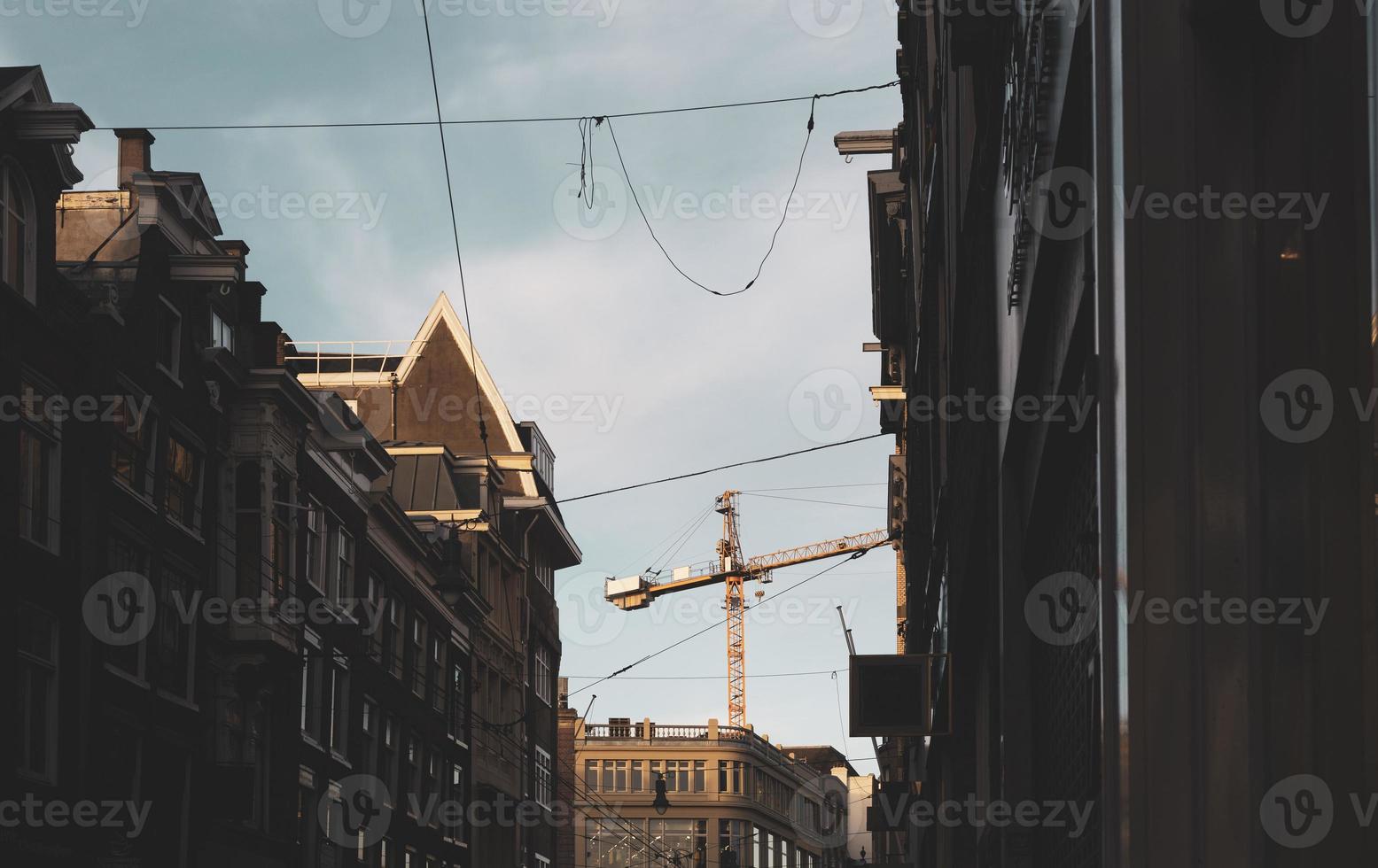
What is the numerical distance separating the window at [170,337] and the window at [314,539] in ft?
21.4

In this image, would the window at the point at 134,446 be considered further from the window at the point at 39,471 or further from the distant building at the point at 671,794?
the distant building at the point at 671,794

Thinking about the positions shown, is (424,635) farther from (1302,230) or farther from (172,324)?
(1302,230)

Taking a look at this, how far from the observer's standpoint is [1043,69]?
473 centimetres

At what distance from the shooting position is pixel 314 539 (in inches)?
1473

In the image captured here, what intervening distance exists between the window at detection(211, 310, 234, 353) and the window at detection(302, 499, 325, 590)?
413cm

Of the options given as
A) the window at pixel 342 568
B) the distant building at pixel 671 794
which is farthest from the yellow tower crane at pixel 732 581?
the window at pixel 342 568

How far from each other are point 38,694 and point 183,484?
6.62 meters

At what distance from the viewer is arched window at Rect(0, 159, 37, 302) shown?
79.6 ft

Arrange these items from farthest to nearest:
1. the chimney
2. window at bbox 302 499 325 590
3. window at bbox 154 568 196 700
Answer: window at bbox 302 499 325 590 < the chimney < window at bbox 154 568 196 700

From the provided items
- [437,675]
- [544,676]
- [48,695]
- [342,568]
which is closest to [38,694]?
[48,695]

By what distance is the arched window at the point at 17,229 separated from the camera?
2427cm

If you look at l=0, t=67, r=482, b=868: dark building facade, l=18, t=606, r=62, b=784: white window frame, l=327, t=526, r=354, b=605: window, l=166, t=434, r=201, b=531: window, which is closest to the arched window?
l=0, t=67, r=482, b=868: dark building facade

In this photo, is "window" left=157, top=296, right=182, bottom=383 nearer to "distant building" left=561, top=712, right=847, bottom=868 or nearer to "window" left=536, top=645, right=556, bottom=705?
"window" left=536, top=645, right=556, bottom=705

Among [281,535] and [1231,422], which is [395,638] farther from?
[1231,422]
